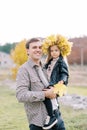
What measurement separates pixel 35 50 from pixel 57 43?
16.0 inches

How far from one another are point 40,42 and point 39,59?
0.59ft

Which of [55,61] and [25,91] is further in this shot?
[55,61]

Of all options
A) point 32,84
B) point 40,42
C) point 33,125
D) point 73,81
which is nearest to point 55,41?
point 40,42

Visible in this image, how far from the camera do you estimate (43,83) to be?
4207 millimetres

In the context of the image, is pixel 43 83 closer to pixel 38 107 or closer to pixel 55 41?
pixel 38 107

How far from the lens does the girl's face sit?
4.48 metres

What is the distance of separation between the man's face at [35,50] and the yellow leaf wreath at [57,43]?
228mm

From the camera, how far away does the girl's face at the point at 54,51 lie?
4477 millimetres

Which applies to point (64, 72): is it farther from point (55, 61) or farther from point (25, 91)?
point (25, 91)

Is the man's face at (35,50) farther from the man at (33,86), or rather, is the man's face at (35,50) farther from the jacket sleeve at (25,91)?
the jacket sleeve at (25,91)

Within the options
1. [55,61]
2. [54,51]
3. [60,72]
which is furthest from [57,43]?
[60,72]

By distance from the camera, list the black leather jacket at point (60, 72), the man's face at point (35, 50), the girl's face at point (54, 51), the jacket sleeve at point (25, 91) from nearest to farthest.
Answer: the jacket sleeve at point (25, 91) < the man's face at point (35, 50) < the black leather jacket at point (60, 72) < the girl's face at point (54, 51)

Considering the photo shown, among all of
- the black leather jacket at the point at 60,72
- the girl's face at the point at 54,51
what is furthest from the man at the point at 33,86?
the girl's face at the point at 54,51

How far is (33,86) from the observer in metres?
4.20
